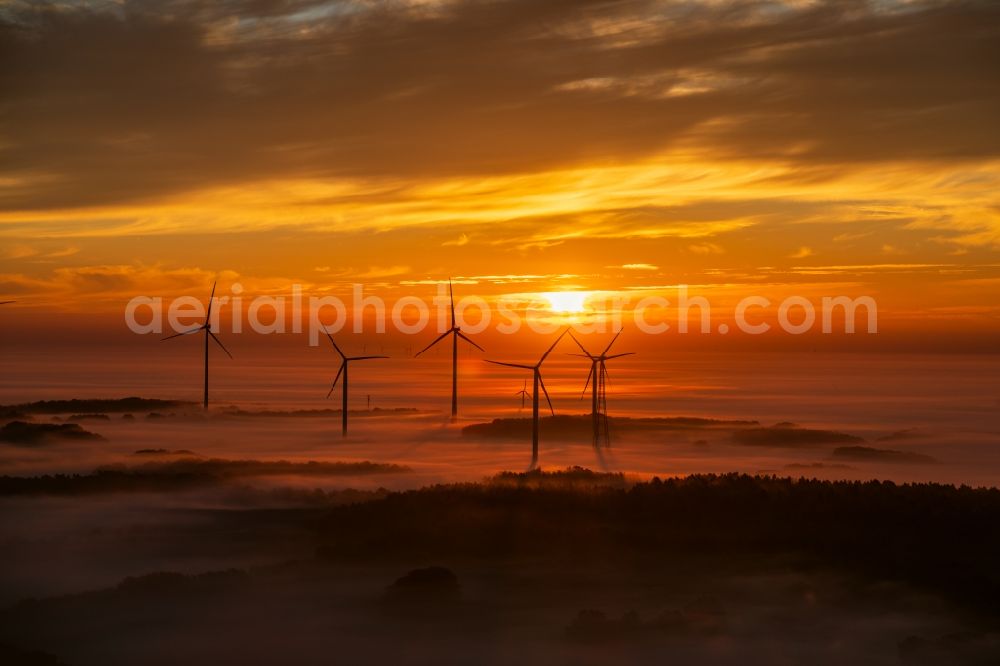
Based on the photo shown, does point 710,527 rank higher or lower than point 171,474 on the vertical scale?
higher

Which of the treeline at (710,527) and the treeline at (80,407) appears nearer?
the treeline at (710,527)

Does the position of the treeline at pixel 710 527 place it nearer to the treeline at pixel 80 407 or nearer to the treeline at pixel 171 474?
the treeline at pixel 171 474

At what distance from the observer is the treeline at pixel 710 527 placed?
60.8m

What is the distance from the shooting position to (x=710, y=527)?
68.8 metres

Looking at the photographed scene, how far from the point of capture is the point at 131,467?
10338 centimetres

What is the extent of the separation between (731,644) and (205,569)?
30.4 metres

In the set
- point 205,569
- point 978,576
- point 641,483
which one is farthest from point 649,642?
point 641,483

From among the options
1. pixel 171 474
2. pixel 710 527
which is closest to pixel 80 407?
pixel 171 474

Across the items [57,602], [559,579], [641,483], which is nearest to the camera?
[57,602]

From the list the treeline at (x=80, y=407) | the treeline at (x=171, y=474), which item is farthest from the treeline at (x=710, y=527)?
the treeline at (x=80, y=407)

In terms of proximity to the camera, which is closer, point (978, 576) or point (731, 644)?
point (731, 644)

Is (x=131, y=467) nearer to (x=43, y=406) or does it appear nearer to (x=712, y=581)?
(x=712, y=581)

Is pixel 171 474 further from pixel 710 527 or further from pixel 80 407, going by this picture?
pixel 80 407

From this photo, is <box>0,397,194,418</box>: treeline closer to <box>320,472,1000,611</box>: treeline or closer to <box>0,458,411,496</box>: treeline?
<box>0,458,411,496</box>: treeline
